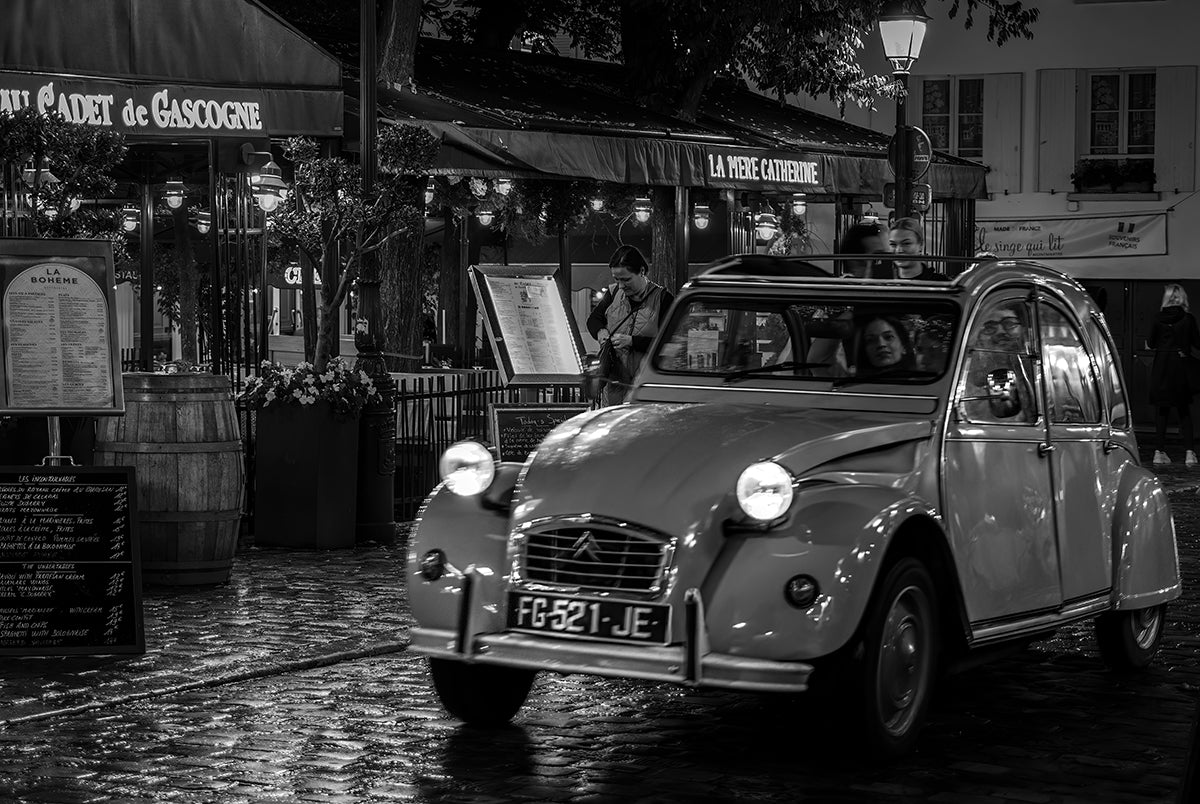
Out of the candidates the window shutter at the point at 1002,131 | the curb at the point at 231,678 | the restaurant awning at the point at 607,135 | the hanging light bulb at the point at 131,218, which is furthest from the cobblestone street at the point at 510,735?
the window shutter at the point at 1002,131

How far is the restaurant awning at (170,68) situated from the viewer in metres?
13.2

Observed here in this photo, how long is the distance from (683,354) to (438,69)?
14681 millimetres

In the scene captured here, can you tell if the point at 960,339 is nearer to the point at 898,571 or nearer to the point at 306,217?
the point at 898,571

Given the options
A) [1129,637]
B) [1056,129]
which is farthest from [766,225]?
[1129,637]

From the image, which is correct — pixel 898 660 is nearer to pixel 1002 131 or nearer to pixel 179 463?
pixel 179 463

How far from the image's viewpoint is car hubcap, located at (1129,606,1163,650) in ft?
28.5

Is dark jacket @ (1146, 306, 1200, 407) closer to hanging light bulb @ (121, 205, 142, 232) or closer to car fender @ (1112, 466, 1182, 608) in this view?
car fender @ (1112, 466, 1182, 608)

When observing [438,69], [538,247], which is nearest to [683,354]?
[438,69]

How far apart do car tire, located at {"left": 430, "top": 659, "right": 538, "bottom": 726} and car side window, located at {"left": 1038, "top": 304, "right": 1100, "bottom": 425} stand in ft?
8.46

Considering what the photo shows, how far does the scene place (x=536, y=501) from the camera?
679cm

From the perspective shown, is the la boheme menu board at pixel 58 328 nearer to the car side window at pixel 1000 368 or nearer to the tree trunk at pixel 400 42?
the car side window at pixel 1000 368

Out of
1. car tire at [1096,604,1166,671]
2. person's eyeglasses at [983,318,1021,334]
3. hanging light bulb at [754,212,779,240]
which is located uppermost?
hanging light bulb at [754,212,779,240]

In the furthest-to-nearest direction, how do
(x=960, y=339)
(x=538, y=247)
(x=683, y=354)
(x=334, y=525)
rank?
(x=538, y=247) → (x=334, y=525) → (x=683, y=354) → (x=960, y=339)

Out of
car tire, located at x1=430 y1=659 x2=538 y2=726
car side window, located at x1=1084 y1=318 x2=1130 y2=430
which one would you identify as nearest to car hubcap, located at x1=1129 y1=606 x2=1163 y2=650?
car side window, located at x1=1084 y1=318 x2=1130 y2=430
